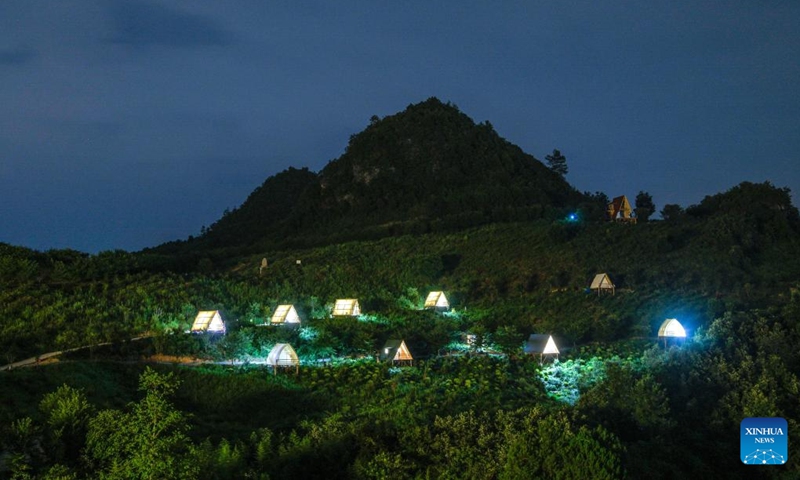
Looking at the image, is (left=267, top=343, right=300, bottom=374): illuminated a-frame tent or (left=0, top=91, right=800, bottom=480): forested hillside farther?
(left=267, top=343, right=300, bottom=374): illuminated a-frame tent

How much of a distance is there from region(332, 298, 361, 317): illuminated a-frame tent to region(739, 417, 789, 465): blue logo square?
731 inches

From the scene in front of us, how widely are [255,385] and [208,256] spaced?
3026cm

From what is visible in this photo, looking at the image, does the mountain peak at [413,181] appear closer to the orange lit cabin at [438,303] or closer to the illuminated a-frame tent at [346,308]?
the orange lit cabin at [438,303]

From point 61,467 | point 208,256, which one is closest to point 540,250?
point 208,256

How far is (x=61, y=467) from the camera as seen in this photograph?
11648mm

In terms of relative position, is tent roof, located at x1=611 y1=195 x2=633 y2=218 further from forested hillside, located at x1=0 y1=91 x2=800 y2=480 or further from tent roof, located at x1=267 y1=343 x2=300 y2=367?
tent roof, located at x1=267 y1=343 x2=300 y2=367

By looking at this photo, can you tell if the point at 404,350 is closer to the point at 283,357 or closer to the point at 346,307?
the point at 283,357

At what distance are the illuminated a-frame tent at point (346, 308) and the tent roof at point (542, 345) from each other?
30.0 feet

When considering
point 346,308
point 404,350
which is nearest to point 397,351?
point 404,350

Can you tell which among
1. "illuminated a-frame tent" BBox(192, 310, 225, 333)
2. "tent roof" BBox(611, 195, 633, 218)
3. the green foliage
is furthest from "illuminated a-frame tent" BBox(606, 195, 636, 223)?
the green foliage

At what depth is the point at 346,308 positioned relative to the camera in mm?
33250

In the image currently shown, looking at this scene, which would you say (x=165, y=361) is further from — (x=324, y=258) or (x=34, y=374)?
(x=324, y=258)

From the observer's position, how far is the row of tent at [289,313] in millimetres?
29172

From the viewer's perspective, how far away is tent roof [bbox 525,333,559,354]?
26.2 meters
